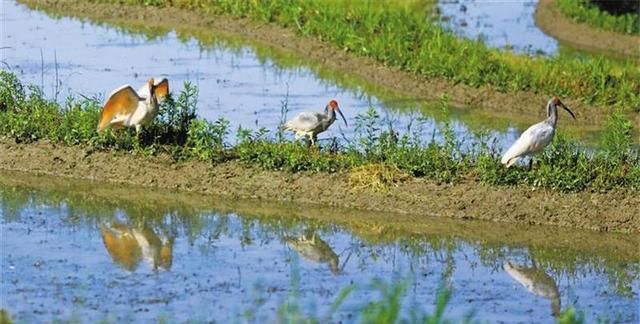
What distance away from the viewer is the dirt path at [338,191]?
452 inches

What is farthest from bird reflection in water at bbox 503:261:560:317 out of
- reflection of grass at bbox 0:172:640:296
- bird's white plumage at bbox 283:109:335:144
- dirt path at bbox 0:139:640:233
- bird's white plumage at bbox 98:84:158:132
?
bird's white plumage at bbox 98:84:158:132

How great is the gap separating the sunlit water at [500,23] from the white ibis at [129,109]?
8749 mm

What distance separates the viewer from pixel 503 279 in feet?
32.9

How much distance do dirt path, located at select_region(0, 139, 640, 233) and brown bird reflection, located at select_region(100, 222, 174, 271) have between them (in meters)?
1.08

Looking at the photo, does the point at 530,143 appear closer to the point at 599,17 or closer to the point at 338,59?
the point at 338,59

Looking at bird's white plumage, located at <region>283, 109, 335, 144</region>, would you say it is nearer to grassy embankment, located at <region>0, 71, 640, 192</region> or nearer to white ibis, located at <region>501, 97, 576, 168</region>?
grassy embankment, located at <region>0, 71, 640, 192</region>

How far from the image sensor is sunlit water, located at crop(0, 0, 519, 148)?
1507cm

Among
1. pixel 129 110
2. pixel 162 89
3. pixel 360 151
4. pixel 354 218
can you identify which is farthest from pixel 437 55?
pixel 354 218

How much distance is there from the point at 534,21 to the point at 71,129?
41.5ft

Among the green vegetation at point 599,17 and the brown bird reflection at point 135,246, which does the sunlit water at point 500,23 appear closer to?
the green vegetation at point 599,17

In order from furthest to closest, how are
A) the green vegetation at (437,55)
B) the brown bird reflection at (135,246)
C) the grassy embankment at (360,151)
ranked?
the green vegetation at (437,55)
the grassy embankment at (360,151)
the brown bird reflection at (135,246)

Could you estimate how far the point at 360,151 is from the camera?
12484 mm

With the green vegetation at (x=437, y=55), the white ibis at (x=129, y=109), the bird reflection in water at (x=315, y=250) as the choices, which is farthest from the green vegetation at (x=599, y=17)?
the bird reflection in water at (x=315, y=250)

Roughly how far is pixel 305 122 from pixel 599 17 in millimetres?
10866
